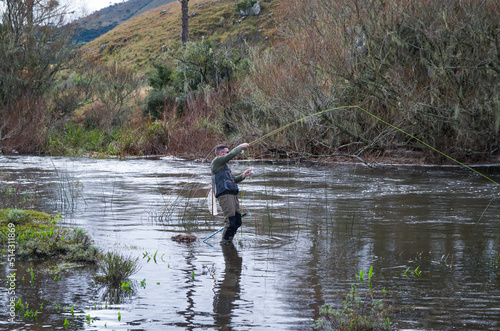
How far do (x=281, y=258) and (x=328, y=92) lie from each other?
11.8 meters

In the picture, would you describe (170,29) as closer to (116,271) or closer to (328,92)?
(328,92)

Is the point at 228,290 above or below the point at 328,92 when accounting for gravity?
below

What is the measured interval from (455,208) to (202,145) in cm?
1141

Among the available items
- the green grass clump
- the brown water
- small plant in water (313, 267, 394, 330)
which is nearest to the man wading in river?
the brown water

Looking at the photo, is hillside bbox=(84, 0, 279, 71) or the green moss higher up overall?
hillside bbox=(84, 0, 279, 71)

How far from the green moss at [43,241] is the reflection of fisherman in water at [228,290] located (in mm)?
1651

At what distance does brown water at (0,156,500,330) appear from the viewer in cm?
532

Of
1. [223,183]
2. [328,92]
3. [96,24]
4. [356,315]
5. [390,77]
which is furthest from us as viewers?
[96,24]

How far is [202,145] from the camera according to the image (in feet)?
69.9

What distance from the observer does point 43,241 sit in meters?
7.49

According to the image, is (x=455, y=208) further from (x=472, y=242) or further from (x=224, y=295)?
(x=224, y=295)

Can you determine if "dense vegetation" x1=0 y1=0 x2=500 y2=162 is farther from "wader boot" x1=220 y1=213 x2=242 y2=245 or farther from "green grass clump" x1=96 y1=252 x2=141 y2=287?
"green grass clump" x1=96 y1=252 x2=141 y2=287

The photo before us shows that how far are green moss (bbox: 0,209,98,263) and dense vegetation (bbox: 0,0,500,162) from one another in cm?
1122

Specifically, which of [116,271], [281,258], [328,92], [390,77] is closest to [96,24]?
[328,92]
